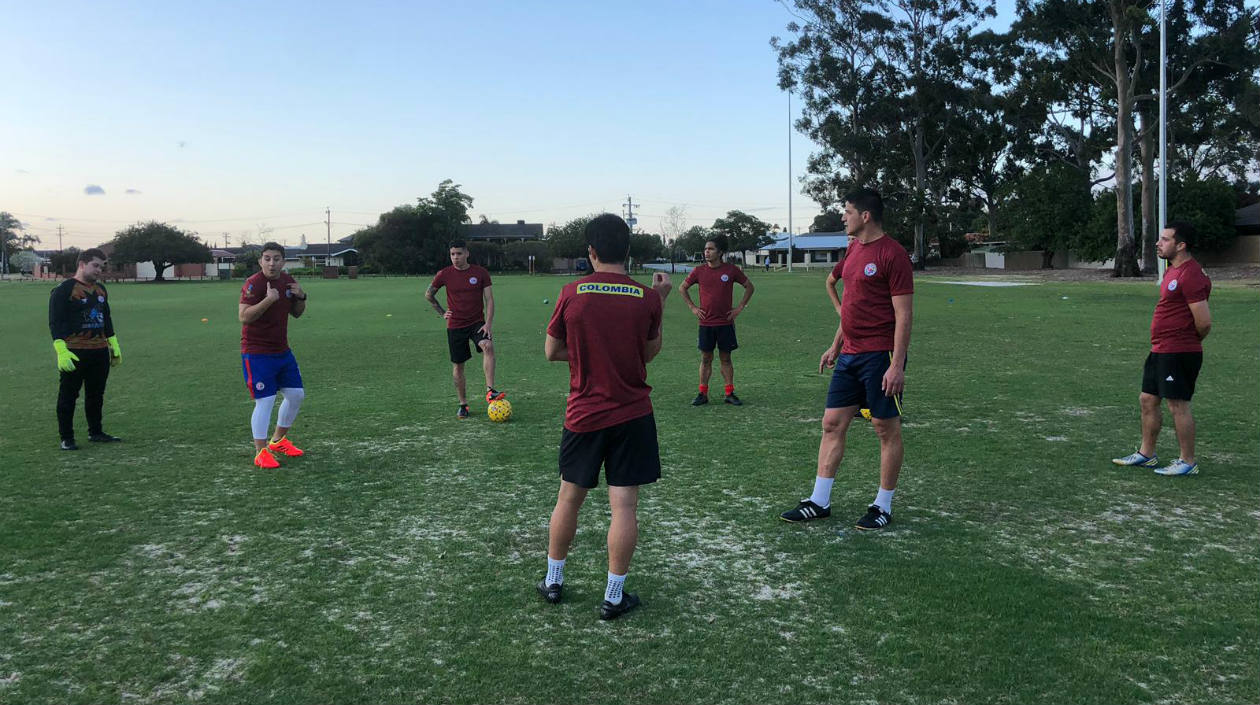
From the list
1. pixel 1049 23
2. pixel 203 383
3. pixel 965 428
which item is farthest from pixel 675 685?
pixel 1049 23

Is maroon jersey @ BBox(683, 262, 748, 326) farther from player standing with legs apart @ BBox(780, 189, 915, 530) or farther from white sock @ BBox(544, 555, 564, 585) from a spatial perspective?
white sock @ BBox(544, 555, 564, 585)

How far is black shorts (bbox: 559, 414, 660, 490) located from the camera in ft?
12.8

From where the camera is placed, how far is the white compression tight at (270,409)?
6.84 m

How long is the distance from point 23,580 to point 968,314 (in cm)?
2179

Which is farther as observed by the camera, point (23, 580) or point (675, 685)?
point (23, 580)

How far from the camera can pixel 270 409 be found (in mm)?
6871

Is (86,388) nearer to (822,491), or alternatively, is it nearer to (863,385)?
(822,491)

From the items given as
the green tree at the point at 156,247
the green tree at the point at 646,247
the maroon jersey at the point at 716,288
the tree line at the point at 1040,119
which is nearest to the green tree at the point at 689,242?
the green tree at the point at 646,247

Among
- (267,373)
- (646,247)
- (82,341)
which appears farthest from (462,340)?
(646,247)

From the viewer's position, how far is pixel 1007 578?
169 inches

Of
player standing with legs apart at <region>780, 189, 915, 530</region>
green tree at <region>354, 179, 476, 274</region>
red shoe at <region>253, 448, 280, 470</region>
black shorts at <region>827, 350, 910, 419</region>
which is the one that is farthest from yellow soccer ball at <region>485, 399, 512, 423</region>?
green tree at <region>354, 179, 476, 274</region>

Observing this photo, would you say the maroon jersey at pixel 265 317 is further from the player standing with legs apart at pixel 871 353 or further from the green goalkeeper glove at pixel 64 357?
the player standing with legs apart at pixel 871 353

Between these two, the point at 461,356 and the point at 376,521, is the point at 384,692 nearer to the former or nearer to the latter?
the point at 376,521

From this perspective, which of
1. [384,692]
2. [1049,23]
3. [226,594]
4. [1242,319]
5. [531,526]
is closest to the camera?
[384,692]
